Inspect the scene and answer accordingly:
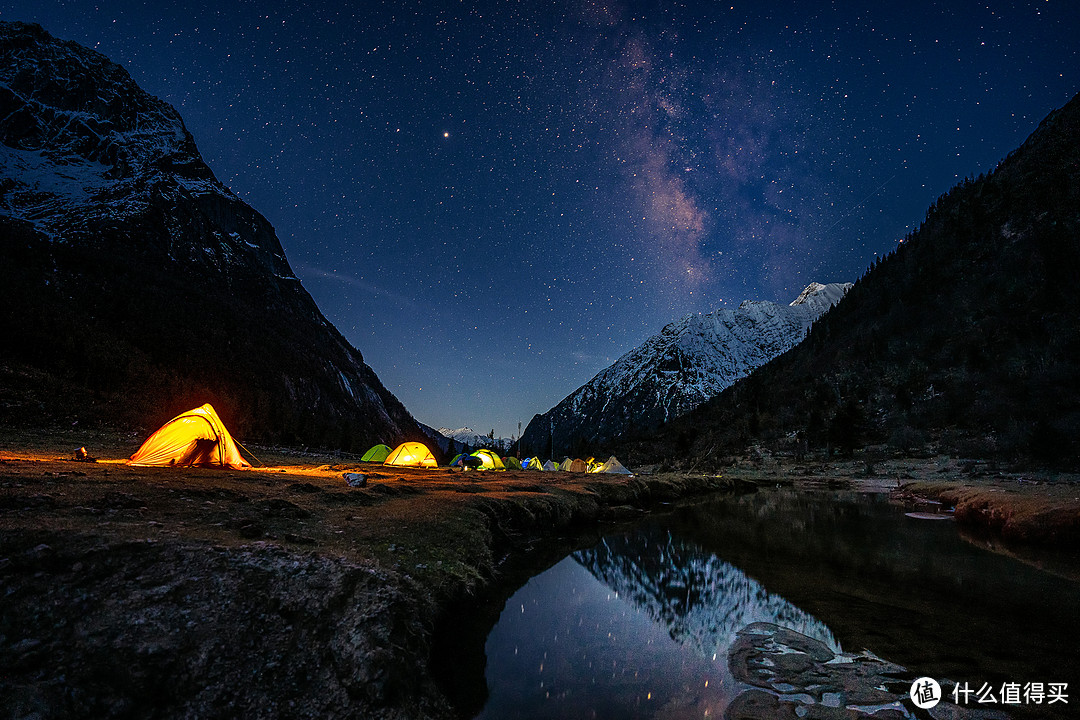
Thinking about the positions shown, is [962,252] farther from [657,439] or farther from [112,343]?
[112,343]

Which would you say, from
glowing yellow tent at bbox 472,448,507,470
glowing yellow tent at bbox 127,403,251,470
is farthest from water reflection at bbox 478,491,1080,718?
glowing yellow tent at bbox 472,448,507,470

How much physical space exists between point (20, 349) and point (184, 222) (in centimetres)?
15947

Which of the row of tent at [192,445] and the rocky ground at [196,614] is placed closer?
the rocky ground at [196,614]

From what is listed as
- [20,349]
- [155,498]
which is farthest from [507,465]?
[20,349]

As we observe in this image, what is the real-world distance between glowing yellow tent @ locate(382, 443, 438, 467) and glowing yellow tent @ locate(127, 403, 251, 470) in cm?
1732

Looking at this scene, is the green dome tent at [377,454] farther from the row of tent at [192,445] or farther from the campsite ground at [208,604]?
the campsite ground at [208,604]

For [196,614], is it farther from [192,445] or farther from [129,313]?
[129,313]

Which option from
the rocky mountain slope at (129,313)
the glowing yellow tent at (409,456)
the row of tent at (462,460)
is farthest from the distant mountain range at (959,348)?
the rocky mountain slope at (129,313)

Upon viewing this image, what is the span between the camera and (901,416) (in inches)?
2808

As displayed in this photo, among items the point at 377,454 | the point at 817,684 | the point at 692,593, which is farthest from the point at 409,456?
the point at 817,684

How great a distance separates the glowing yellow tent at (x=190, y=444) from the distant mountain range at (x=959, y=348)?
55941 mm

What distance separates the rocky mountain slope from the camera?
182 feet

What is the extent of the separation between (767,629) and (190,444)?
833 inches

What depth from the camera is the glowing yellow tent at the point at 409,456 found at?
120 feet
